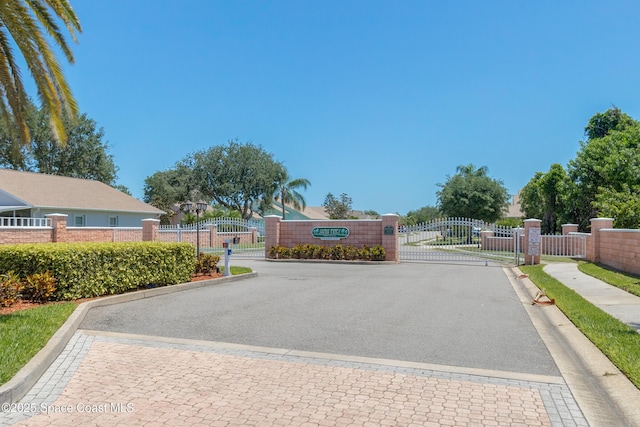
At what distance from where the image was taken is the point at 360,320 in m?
8.19

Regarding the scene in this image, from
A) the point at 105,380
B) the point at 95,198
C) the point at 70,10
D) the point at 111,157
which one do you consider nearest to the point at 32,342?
the point at 105,380

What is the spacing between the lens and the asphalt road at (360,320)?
6.29 meters

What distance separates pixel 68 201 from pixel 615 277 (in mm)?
28738

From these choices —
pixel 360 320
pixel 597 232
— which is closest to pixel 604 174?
pixel 597 232

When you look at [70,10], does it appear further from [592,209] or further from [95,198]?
[592,209]

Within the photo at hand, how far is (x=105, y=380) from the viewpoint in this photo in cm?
509

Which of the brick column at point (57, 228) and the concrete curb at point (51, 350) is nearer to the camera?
the concrete curb at point (51, 350)

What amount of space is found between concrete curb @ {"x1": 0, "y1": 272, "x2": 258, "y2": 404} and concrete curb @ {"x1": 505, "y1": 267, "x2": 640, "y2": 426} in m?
5.33

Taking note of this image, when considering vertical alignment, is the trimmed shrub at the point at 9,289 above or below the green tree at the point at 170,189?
below

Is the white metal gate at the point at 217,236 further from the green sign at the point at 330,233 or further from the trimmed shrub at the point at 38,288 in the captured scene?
the trimmed shrub at the point at 38,288

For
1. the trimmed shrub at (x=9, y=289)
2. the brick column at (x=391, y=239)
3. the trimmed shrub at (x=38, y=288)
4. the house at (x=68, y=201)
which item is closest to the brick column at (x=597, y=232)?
the brick column at (x=391, y=239)

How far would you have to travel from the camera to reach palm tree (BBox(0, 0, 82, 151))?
8298mm

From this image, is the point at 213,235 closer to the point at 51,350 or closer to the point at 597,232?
the point at 597,232

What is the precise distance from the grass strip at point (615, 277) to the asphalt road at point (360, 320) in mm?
2545
